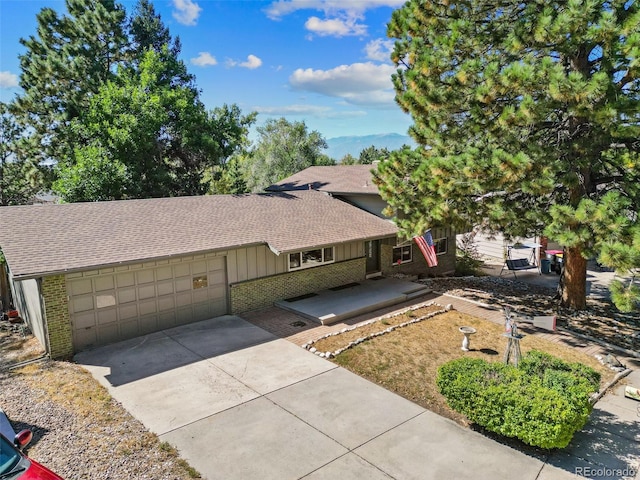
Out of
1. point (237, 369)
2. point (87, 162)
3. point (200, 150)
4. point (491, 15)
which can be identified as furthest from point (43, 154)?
point (491, 15)

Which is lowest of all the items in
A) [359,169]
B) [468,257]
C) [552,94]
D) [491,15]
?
[468,257]

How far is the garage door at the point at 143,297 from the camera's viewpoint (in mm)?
11000

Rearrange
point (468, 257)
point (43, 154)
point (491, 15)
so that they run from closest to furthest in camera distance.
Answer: point (491, 15) < point (468, 257) < point (43, 154)

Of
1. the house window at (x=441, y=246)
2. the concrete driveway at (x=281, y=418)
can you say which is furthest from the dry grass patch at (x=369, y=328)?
the house window at (x=441, y=246)

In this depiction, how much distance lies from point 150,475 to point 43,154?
24502 millimetres

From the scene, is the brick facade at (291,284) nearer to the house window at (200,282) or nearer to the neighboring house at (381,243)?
the house window at (200,282)

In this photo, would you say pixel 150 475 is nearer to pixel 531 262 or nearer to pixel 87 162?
pixel 87 162

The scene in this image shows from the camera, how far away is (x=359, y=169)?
78.5 ft

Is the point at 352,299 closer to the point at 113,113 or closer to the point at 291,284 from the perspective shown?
the point at 291,284

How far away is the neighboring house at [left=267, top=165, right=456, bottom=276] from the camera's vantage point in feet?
59.2

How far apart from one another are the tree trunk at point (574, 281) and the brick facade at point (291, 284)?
6984 mm

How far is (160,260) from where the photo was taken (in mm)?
11445

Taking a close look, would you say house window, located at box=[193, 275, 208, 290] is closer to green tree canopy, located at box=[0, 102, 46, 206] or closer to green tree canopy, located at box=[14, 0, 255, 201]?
green tree canopy, located at box=[14, 0, 255, 201]

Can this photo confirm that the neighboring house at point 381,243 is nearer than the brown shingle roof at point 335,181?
Yes
